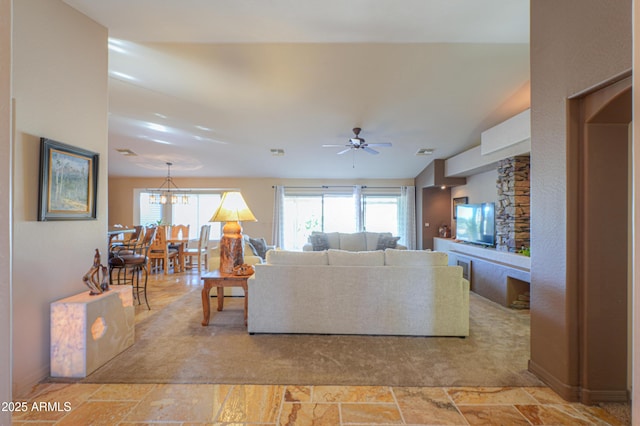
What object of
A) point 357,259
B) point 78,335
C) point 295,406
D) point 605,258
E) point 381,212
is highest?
point 381,212

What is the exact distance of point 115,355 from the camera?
2.52 meters

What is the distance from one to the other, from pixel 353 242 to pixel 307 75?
3.98 m

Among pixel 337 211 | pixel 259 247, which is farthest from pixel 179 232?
pixel 337 211

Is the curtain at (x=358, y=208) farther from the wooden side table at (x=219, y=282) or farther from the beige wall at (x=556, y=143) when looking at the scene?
the beige wall at (x=556, y=143)

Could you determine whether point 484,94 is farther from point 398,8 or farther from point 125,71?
point 125,71

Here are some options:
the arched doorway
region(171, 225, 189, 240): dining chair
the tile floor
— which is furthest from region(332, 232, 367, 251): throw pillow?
the arched doorway

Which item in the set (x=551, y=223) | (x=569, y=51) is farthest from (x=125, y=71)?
(x=551, y=223)

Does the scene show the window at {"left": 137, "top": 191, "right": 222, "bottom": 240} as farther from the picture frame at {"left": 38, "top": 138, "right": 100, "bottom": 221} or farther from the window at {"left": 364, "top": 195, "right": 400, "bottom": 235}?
the picture frame at {"left": 38, "top": 138, "right": 100, "bottom": 221}

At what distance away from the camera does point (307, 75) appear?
389cm

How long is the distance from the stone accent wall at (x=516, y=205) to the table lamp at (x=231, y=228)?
3.90 meters

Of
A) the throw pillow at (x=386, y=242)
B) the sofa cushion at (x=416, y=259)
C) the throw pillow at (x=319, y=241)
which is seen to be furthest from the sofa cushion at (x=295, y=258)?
the throw pillow at (x=386, y=242)

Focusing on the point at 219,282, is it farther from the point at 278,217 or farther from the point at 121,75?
the point at 278,217

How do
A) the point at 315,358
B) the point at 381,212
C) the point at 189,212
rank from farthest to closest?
the point at 189,212, the point at 381,212, the point at 315,358

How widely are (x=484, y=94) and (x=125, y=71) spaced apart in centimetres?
505
